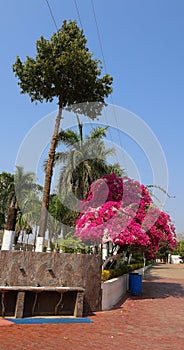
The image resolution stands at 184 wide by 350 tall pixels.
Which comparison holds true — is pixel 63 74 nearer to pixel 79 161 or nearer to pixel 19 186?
pixel 79 161

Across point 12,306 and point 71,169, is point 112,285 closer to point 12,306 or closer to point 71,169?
point 12,306

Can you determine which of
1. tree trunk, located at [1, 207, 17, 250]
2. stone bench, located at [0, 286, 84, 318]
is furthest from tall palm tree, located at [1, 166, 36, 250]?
stone bench, located at [0, 286, 84, 318]

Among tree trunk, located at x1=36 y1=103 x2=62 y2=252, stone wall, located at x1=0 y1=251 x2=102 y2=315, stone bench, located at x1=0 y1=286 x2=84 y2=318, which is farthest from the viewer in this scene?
tree trunk, located at x1=36 y1=103 x2=62 y2=252

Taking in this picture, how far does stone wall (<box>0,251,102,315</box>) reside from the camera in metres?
8.65

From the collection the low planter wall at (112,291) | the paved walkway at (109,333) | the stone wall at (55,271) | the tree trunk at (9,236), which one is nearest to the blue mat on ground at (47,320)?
the paved walkway at (109,333)

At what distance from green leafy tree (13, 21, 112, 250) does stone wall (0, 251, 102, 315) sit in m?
5.58

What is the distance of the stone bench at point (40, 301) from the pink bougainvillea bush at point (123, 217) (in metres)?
3.15

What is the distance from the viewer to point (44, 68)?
51.4ft

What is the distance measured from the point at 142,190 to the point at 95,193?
2.26 meters

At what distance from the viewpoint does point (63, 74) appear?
15.7 metres

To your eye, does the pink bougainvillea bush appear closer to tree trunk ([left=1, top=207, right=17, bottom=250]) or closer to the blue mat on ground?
tree trunk ([left=1, top=207, right=17, bottom=250])

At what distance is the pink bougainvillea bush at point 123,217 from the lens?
38.9 feet

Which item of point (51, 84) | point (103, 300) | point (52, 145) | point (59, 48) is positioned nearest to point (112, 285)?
point (103, 300)

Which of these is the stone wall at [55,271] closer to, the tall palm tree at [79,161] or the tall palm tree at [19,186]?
the tall palm tree at [79,161]
